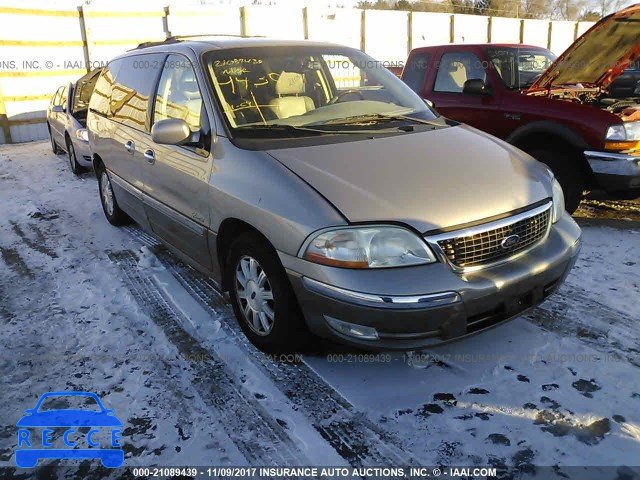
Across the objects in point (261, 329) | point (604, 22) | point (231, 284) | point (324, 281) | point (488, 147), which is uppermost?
point (604, 22)

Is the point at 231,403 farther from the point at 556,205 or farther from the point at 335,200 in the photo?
the point at 556,205

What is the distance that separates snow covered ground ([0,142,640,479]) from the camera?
2275mm

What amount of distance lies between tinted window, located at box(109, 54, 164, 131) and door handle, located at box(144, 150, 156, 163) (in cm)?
20

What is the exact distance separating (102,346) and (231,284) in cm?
91

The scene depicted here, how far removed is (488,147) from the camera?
3191 millimetres

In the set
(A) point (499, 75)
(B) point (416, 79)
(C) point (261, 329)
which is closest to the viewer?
(C) point (261, 329)

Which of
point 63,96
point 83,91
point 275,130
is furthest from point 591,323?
point 63,96

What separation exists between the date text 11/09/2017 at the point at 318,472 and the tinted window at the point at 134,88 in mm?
2630

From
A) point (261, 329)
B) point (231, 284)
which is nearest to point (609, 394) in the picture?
point (261, 329)

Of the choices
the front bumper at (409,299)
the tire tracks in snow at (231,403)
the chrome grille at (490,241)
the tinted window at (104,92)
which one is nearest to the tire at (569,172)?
the chrome grille at (490,241)

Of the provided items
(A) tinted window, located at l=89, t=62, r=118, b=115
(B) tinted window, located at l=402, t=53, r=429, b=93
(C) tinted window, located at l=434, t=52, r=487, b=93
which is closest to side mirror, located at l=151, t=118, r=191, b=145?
(A) tinted window, located at l=89, t=62, r=118, b=115

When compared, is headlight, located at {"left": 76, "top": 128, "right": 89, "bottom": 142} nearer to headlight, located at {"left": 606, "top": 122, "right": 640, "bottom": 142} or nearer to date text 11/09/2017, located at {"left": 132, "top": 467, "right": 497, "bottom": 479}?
date text 11/09/2017, located at {"left": 132, "top": 467, "right": 497, "bottom": 479}

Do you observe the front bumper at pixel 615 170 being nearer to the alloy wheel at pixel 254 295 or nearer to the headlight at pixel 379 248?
the headlight at pixel 379 248

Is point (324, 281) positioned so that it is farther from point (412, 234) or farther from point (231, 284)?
point (231, 284)
